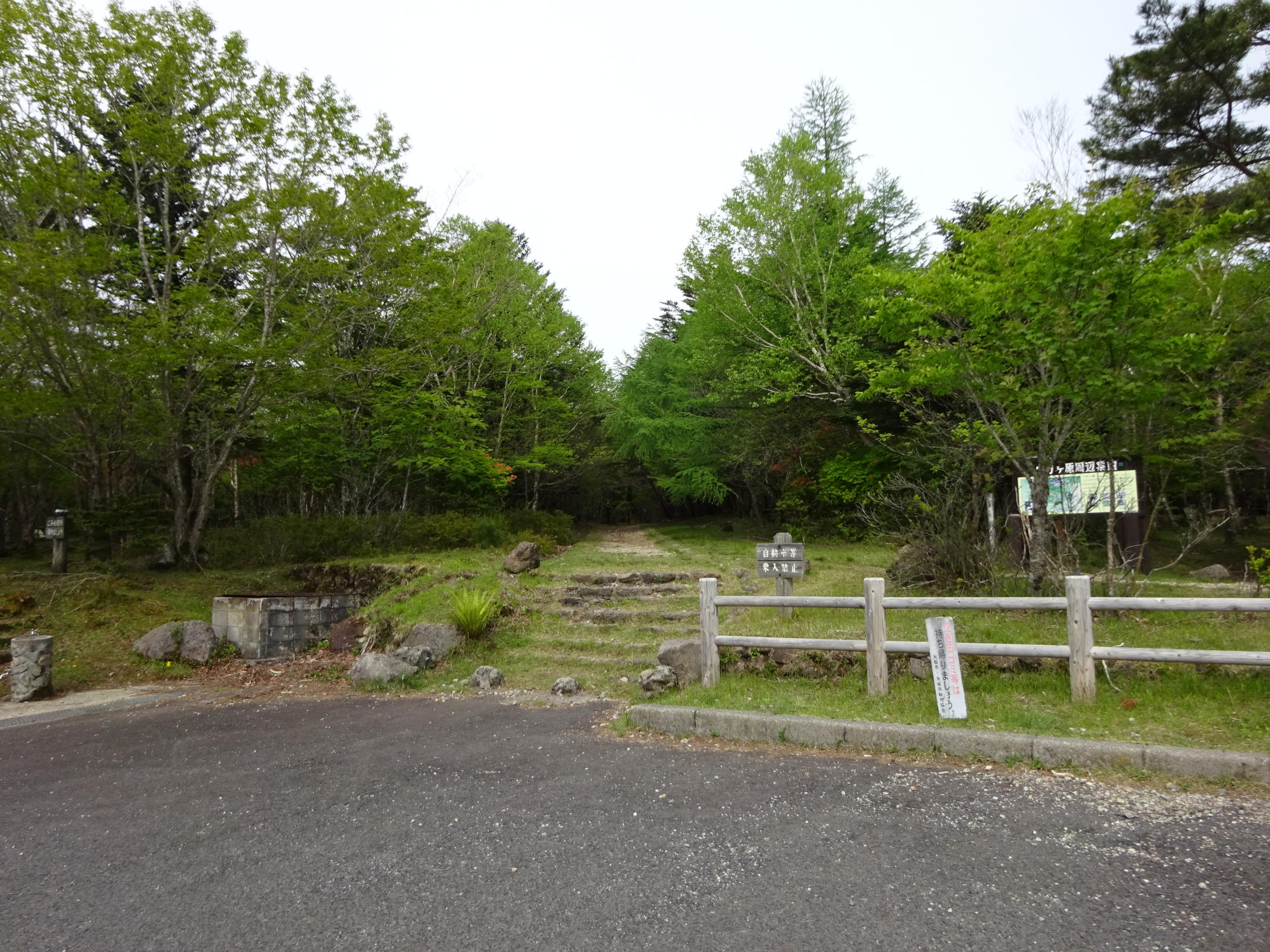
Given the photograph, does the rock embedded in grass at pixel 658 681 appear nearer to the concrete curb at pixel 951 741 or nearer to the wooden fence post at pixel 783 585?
the concrete curb at pixel 951 741

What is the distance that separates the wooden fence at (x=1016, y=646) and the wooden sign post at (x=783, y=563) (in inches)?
69.7

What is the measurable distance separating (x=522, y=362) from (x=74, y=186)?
41.9 feet

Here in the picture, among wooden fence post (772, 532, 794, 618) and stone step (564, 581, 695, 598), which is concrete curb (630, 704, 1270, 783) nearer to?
wooden fence post (772, 532, 794, 618)

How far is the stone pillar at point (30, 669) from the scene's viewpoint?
26.0ft

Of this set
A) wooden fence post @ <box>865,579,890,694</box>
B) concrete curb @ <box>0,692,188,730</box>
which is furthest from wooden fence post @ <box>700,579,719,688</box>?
concrete curb @ <box>0,692,188,730</box>

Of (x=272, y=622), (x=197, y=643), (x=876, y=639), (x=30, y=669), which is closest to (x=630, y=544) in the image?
(x=272, y=622)

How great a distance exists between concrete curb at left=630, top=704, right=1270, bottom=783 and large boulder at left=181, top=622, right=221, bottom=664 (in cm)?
684

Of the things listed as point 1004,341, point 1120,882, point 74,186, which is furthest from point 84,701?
point 1004,341

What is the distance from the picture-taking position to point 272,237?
12758mm

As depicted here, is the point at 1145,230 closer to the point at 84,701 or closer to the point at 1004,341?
the point at 1004,341

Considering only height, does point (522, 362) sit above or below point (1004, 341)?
above

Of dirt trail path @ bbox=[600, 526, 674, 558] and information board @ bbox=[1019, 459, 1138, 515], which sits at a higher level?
information board @ bbox=[1019, 459, 1138, 515]

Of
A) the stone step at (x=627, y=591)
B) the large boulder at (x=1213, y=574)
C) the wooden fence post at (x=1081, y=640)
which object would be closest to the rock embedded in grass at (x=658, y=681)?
the wooden fence post at (x=1081, y=640)

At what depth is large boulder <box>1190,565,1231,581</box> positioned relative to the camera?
1184 centimetres
